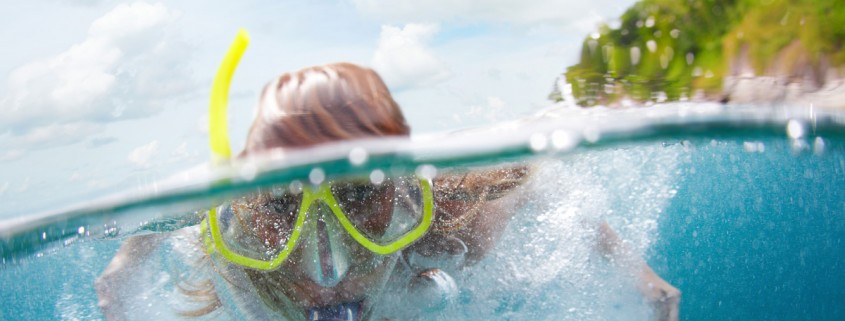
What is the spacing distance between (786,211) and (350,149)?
21523 mm

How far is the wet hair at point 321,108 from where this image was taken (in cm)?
368

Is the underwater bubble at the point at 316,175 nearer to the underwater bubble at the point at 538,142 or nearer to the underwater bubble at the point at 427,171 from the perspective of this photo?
the underwater bubble at the point at 427,171

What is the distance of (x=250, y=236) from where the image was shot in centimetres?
411

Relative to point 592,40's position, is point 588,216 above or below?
below

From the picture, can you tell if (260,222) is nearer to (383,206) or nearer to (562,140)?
(383,206)

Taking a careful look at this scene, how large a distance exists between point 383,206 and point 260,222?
37.3 inches

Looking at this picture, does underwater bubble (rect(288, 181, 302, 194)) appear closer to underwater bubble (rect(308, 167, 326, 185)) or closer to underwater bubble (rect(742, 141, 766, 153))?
underwater bubble (rect(308, 167, 326, 185))

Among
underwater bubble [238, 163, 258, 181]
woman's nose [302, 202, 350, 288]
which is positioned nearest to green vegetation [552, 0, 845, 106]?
woman's nose [302, 202, 350, 288]

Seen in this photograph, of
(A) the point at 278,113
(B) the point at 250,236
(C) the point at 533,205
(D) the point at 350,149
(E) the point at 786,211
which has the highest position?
(A) the point at 278,113

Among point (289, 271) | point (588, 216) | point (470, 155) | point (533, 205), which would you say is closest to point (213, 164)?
point (289, 271)

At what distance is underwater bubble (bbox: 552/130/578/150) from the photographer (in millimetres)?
5466

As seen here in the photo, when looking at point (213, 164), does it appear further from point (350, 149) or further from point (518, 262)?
point (518, 262)

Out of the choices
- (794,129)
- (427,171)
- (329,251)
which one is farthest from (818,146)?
(329,251)

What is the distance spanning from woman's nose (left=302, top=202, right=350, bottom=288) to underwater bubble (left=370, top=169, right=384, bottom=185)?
636mm
